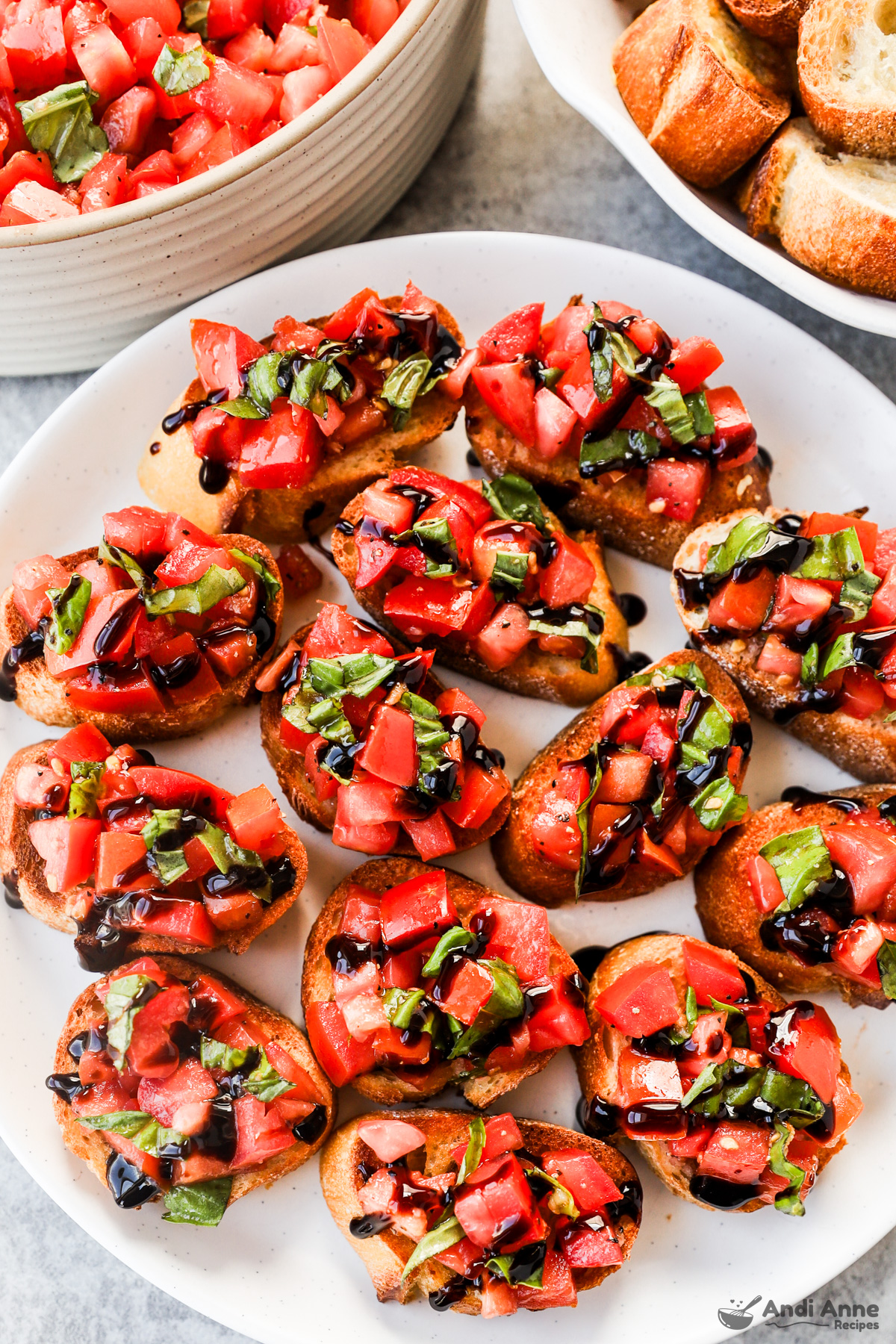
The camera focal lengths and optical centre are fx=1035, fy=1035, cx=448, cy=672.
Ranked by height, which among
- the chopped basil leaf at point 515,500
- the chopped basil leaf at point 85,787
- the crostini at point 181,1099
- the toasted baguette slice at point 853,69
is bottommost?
the crostini at point 181,1099

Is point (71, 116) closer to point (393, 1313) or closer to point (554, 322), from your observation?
point (554, 322)

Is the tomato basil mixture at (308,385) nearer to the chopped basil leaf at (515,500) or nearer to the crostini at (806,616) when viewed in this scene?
the chopped basil leaf at (515,500)

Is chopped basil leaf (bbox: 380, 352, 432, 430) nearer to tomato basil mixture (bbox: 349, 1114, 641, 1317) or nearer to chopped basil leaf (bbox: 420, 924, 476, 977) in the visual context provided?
chopped basil leaf (bbox: 420, 924, 476, 977)

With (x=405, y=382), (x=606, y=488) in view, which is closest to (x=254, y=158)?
(x=405, y=382)

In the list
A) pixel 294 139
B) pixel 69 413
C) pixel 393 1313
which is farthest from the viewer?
pixel 69 413

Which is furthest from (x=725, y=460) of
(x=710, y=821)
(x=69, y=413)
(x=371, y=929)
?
(x=69, y=413)

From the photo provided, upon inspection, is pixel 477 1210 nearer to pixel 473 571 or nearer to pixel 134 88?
pixel 473 571

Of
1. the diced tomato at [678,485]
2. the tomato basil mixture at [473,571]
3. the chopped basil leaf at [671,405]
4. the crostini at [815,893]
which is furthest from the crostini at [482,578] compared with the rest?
the crostini at [815,893]
